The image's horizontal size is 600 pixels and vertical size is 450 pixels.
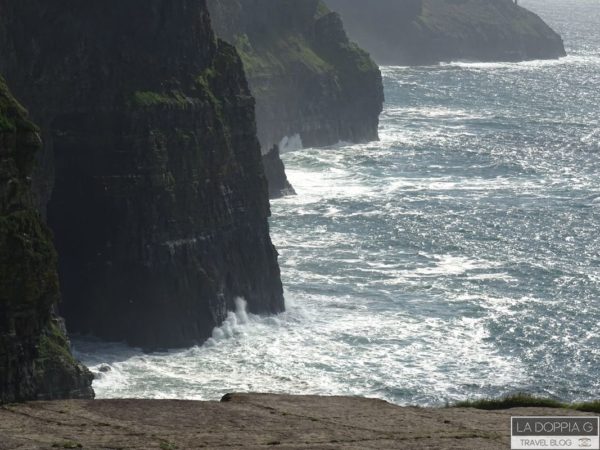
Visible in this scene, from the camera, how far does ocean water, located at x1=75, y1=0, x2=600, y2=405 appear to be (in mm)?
90125

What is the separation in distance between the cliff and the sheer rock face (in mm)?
63248

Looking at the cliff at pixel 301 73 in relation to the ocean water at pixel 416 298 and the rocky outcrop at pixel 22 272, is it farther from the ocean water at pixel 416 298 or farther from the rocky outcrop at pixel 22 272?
the rocky outcrop at pixel 22 272

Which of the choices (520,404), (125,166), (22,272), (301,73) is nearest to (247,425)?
(520,404)

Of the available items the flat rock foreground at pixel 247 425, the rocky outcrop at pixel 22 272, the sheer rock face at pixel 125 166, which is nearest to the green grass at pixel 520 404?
the flat rock foreground at pixel 247 425

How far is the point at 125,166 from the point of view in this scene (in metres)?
95.1

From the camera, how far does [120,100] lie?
9638 cm

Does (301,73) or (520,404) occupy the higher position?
(301,73)

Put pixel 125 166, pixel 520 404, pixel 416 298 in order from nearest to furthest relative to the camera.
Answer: pixel 520 404 < pixel 125 166 < pixel 416 298

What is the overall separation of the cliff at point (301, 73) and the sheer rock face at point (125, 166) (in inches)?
2490

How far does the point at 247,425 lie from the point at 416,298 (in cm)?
7242

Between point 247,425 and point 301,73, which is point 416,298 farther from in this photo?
point 301,73

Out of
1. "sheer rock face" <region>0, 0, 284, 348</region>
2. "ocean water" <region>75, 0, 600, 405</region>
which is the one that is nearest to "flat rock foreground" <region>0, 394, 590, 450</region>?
"ocean water" <region>75, 0, 600, 405</region>

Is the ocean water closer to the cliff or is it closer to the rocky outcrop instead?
the cliff

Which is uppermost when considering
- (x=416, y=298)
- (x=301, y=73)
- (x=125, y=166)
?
(x=301, y=73)
